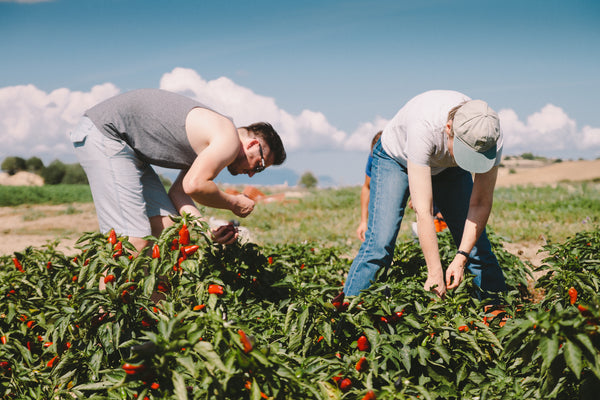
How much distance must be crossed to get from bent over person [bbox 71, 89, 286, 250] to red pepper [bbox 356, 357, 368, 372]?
1078mm

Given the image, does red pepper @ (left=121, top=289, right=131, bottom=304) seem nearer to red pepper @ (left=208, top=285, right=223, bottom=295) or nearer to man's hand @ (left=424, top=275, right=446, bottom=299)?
red pepper @ (left=208, top=285, right=223, bottom=295)

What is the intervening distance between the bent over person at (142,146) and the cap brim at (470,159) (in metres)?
0.96

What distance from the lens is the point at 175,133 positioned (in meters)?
2.43

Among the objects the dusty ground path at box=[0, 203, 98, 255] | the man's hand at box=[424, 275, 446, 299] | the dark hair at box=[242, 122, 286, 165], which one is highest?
the dark hair at box=[242, 122, 286, 165]

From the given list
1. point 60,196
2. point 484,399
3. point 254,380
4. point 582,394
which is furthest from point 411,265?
point 60,196

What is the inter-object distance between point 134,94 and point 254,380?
1786mm

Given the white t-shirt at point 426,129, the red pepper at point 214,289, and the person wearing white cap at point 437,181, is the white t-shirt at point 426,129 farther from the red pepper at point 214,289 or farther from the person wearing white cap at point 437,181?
the red pepper at point 214,289

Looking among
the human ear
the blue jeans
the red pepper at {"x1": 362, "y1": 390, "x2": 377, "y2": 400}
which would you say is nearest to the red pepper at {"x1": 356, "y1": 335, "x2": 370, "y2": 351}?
the red pepper at {"x1": 362, "y1": 390, "x2": 377, "y2": 400}

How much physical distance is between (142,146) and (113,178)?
0.23 m

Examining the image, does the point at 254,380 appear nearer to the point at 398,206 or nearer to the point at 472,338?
the point at 472,338

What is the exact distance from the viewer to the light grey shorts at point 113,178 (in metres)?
2.48

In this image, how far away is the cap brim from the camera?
2174mm

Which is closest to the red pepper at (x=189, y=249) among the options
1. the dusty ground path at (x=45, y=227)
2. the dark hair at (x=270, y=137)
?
the dark hair at (x=270, y=137)

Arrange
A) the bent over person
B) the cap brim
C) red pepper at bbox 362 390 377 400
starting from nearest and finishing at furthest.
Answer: red pepper at bbox 362 390 377 400 < the cap brim < the bent over person
